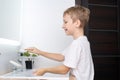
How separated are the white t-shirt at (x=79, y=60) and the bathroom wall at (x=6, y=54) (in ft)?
1.81

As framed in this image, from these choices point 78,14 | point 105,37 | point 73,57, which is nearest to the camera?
point 73,57

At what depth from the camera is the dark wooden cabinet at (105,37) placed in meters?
2.83

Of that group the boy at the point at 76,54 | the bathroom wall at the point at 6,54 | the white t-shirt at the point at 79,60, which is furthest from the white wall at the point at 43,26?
the white t-shirt at the point at 79,60

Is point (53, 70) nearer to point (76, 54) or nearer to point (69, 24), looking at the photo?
point (76, 54)

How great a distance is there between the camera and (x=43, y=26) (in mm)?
2574

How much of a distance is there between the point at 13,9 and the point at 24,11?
0.46 metres

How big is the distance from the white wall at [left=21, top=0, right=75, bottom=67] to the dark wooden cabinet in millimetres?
391

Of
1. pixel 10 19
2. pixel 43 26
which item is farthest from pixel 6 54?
pixel 43 26

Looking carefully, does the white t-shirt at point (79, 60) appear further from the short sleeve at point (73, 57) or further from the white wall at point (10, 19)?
the white wall at point (10, 19)

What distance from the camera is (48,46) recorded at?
2.56 metres

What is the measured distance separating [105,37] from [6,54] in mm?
1430

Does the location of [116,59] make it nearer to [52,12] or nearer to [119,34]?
[119,34]

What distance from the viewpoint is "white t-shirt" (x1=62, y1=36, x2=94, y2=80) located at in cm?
137

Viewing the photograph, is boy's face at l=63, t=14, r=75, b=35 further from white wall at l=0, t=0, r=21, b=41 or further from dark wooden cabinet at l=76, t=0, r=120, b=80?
dark wooden cabinet at l=76, t=0, r=120, b=80
